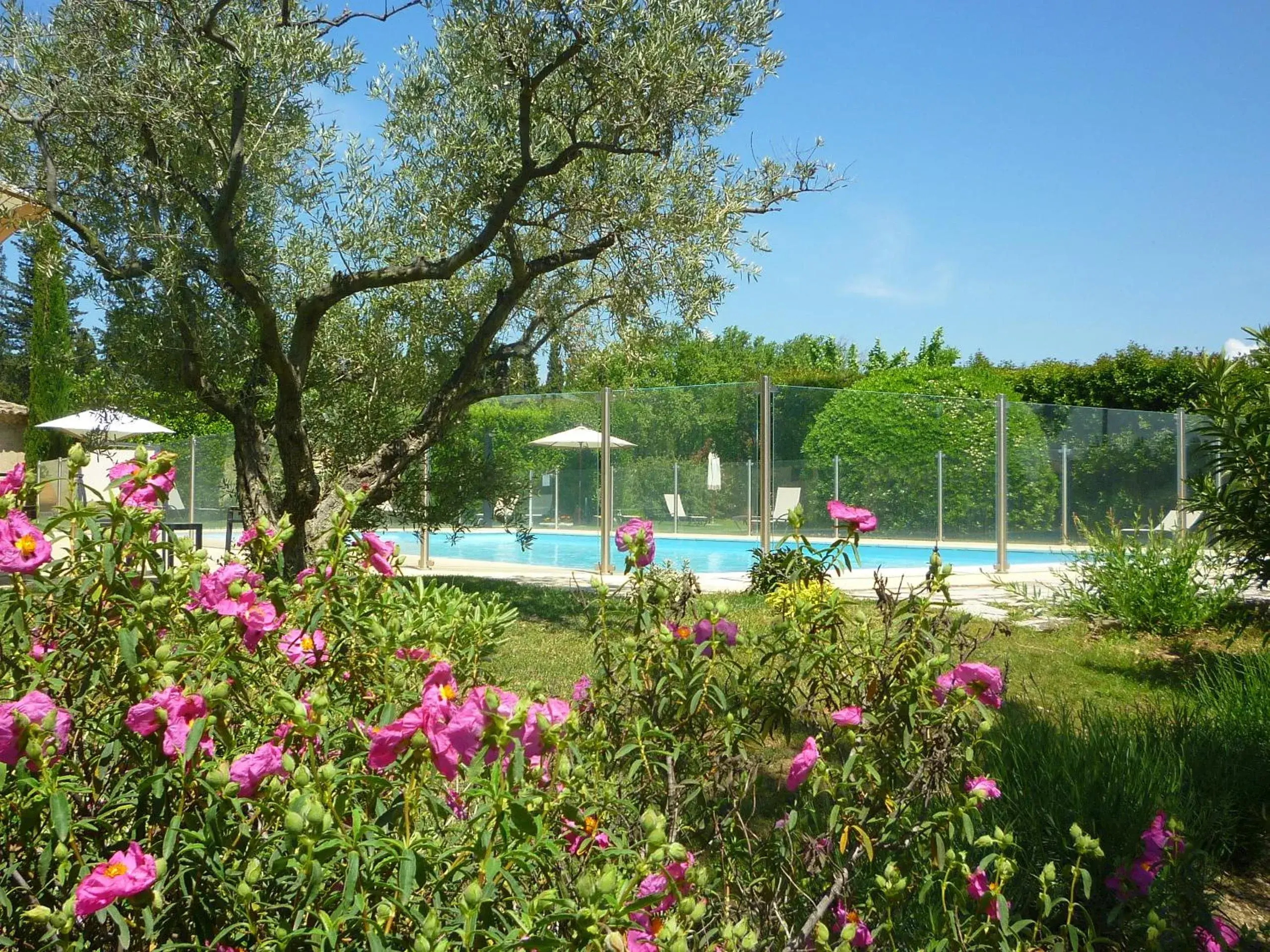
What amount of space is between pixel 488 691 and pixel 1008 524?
13245mm

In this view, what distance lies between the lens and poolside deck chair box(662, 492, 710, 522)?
11.7m

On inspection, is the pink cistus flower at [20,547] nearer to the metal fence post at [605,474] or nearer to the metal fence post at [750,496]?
the metal fence post at [750,496]

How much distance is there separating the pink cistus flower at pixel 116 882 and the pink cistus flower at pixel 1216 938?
1729 millimetres

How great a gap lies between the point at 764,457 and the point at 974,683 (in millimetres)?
9588

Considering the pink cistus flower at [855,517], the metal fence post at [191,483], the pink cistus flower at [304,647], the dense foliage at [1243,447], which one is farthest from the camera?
the metal fence post at [191,483]

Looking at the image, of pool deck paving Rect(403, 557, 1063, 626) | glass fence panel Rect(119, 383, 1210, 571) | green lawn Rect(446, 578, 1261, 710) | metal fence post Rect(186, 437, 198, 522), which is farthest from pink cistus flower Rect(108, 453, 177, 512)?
metal fence post Rect(186, 437, 198, 522)

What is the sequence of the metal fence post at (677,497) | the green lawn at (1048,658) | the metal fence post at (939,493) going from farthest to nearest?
1. the metal fence post at (939,493)
2. the metal fence post at (677,497)
3. the green lawn at (1048,658)

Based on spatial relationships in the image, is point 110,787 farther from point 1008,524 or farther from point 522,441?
point 1008,524

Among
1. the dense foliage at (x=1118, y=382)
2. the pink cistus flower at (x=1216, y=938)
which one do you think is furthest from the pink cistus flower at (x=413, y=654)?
the dense foliage at (x=1118, y=382)

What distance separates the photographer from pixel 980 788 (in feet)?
4.76

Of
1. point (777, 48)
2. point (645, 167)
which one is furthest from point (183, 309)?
point (777, 48)

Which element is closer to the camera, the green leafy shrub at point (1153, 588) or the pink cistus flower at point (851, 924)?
the pink cistus flower at point (851, 924)

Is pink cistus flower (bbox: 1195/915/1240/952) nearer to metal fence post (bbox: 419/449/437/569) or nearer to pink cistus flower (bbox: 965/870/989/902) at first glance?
pink cistus flower (bbox: 965/870/989/902)

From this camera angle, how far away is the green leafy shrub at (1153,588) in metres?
6.79
